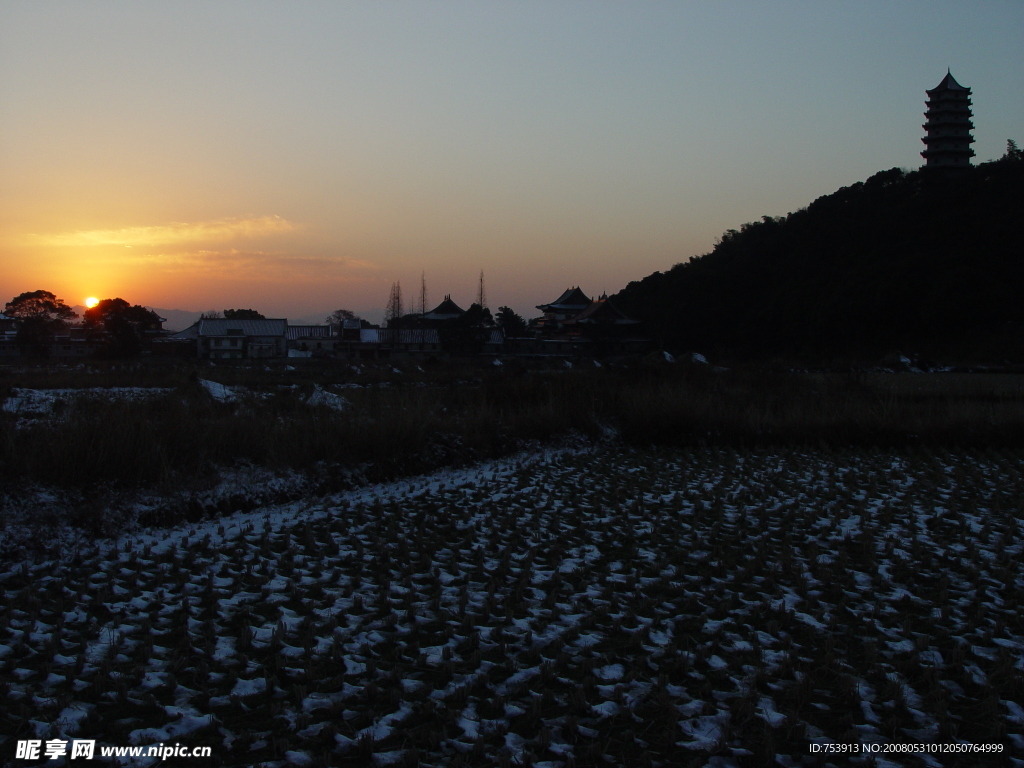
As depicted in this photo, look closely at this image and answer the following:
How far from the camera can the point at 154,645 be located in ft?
13.9

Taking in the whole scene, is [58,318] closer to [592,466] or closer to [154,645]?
[592,466]

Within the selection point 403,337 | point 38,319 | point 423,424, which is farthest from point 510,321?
point 423,424

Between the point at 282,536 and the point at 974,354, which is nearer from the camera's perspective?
the point at 282,536

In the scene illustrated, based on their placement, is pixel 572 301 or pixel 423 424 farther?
pixel 572 301

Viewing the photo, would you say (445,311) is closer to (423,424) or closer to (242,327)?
(242,327)

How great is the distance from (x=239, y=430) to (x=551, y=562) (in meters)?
4.97

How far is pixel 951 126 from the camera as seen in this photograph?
54000mm

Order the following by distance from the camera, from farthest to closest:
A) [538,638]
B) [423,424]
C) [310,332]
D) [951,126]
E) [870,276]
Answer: [310,332], [951,126], [870,276], [423,424], [538,638]

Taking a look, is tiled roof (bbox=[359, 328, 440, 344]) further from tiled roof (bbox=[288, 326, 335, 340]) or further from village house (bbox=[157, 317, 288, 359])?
village house (bbox=[157, 317, 288, 359])

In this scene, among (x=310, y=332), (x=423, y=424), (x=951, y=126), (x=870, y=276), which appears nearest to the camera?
(x=423, y=424)

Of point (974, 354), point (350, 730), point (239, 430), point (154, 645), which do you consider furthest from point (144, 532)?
point (974, 354)

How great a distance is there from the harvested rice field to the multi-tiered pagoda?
56.2 metres

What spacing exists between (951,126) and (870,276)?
2180cm

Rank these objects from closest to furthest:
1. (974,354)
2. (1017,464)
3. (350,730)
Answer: (350,730), (1017,464), (974,354)
